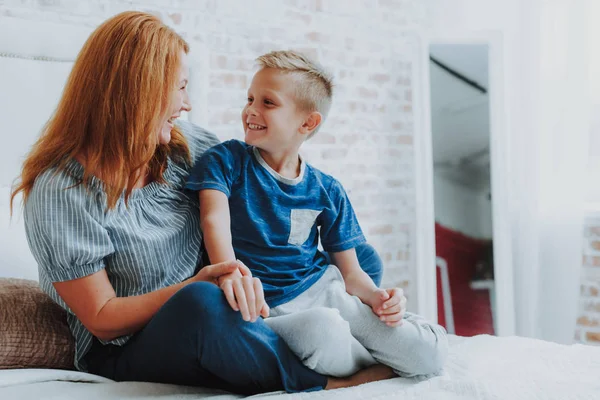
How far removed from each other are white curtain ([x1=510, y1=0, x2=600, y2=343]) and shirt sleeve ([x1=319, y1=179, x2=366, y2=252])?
5.36 feet

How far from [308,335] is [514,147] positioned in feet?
7.38

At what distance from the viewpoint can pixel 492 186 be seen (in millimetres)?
3145

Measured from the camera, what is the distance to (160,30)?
1.51 meters

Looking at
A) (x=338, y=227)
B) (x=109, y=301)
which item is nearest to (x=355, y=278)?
(x=338, y=227)

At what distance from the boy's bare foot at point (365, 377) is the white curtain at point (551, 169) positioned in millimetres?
1900

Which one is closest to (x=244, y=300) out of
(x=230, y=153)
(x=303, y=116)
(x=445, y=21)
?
(x=230, y=153)

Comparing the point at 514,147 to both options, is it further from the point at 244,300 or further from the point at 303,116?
the point at 244,300

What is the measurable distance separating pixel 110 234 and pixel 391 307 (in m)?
0.59

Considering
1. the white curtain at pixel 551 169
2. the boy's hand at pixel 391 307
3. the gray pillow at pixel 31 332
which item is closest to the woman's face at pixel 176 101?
the gray pillow at pixel 31 332

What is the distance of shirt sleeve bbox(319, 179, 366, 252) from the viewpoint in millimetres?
1796

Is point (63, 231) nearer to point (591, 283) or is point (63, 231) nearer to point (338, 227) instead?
point (338, 227)

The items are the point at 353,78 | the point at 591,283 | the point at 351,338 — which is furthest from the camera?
the point at 353,78

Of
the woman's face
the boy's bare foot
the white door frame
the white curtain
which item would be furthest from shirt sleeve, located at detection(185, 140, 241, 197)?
the white curtain

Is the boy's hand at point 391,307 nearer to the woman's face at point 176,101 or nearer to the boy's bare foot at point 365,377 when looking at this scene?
the boy's bare foot at point 365,377
